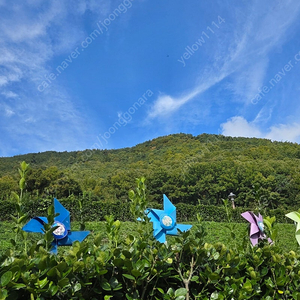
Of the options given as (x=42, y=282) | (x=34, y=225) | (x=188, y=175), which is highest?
(x=188, y=175)

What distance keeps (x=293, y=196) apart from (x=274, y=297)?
3244 centimetres

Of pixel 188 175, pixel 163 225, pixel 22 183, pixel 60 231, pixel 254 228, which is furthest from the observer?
pixel 188 175

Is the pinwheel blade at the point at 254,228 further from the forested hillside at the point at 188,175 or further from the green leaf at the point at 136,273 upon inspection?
the forested hillside at the point at 188,175

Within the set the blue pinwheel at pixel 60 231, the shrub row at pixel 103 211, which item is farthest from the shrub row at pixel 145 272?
the shrub row at pixel 103 211

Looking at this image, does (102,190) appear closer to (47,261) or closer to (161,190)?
(161,190)

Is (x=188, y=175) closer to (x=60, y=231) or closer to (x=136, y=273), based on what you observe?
(x=60, y=231)

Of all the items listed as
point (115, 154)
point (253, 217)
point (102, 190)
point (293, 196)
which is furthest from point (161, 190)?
point (253, 217)

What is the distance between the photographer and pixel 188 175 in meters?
35.1

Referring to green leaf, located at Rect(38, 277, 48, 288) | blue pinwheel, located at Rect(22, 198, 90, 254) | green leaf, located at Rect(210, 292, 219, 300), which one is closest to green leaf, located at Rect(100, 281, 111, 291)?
green leaf, located at Rect(38, 277, 48, 288)

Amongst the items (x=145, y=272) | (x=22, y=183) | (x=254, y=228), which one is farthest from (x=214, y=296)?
(x=254, y=228)

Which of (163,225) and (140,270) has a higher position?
(163,225)

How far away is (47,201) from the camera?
10.7 metres

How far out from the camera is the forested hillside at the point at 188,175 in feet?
77.5

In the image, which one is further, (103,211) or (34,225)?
(103,211)
